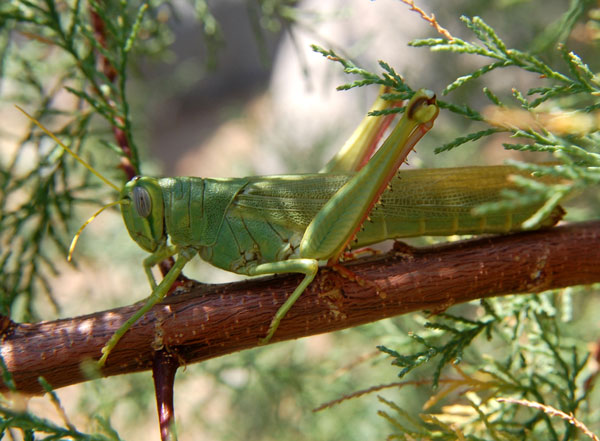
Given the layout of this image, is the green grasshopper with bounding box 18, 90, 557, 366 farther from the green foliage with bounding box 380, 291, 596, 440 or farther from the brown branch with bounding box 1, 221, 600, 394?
the green foliage with bounding box 380, 291, 596, 440

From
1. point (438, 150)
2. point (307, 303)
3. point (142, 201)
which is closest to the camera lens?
point (438, 150)

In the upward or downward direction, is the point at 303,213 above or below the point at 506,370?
above

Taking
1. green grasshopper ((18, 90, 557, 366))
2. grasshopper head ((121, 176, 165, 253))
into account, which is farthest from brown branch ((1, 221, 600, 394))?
grasshopper head ((121, 176, 165, 253))

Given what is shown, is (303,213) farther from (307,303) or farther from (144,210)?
(144,210)

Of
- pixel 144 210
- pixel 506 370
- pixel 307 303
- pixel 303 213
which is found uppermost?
pixel 144 210

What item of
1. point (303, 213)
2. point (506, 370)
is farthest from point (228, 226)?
point (506, 370)

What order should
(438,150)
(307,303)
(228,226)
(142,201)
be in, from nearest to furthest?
(438,150) → (307,303) → (142,201) → (228,226)

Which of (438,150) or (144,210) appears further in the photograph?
(144,210)

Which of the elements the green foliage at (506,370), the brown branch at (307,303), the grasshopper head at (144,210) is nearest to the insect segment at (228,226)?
the grasshopper head at (144,210)
